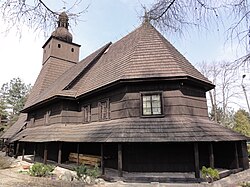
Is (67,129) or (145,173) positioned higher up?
(67,129)

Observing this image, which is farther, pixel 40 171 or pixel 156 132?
pixel 40 171

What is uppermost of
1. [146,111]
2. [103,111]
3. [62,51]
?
[62,51]

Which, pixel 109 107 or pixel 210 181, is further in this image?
pixel 109 107

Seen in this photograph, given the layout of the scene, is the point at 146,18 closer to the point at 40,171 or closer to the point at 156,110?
the point at 156,110

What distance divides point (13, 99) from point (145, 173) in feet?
152

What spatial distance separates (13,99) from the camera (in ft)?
155

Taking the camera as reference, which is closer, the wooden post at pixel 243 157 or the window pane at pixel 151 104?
the window pane at pixel 151 104

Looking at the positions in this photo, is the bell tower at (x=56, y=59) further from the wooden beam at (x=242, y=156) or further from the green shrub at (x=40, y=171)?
the wooden beam at (x=242, y=156)

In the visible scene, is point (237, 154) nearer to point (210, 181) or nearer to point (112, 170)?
point (210, 181)

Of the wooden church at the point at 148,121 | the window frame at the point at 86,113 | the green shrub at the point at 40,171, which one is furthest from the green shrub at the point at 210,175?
the window frame at the point at 86,113

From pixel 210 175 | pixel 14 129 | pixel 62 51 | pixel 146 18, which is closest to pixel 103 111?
pixel 210 175

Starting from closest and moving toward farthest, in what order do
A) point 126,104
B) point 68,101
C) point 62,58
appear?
point 126,104
point 68,101
point 62,58

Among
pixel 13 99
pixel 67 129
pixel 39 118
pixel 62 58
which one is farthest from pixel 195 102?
pixel 13 99

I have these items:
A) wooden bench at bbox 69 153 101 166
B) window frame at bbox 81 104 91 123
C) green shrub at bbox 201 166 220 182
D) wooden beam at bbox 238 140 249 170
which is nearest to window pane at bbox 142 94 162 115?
green shrub at bbox 201 166 220 182
